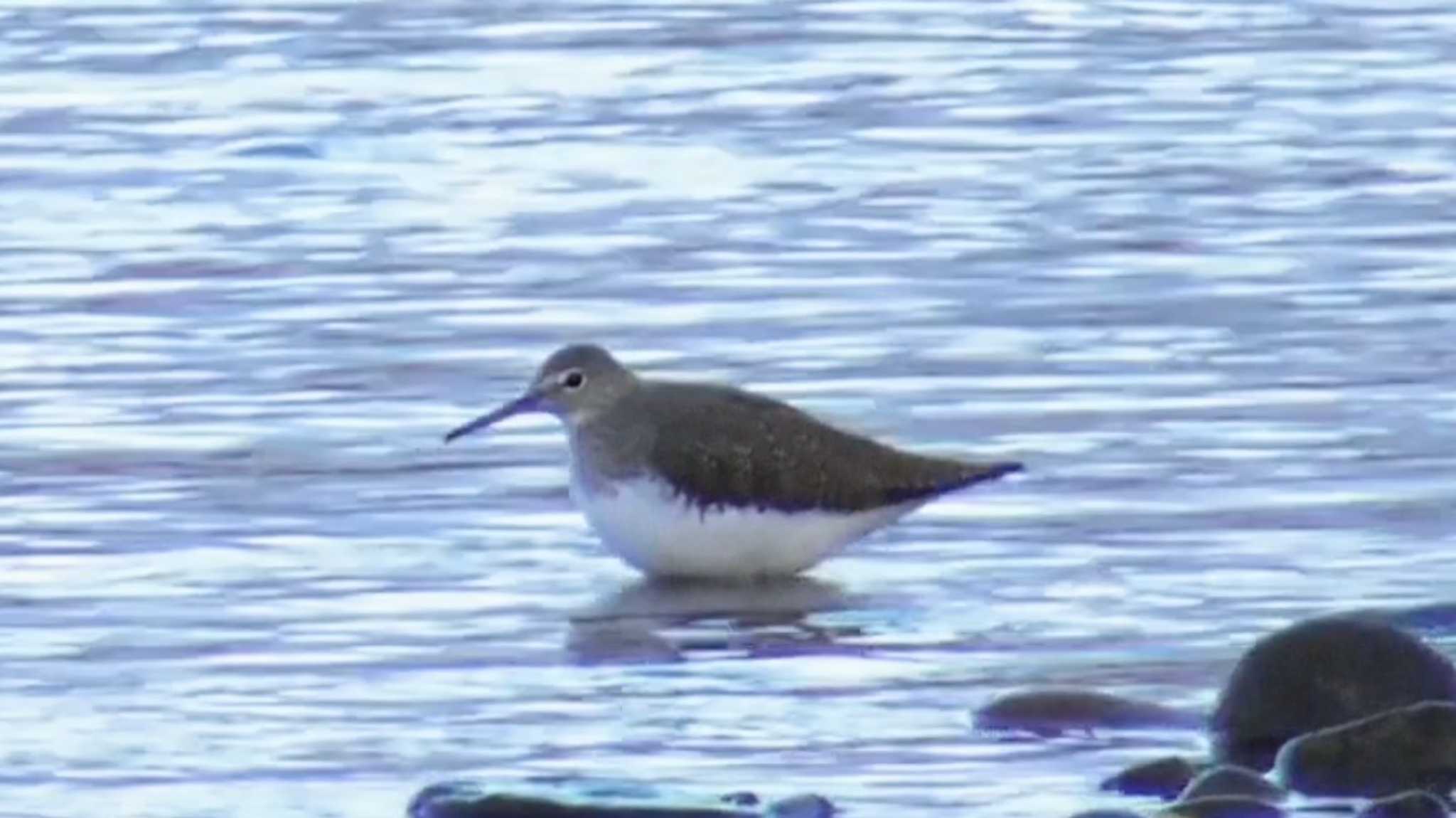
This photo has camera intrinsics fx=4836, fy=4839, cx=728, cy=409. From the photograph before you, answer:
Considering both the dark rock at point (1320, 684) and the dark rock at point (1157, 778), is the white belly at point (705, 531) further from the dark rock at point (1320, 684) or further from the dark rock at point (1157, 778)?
the dark rock at point (1157, 778)

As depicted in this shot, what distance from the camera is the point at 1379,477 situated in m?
13.7

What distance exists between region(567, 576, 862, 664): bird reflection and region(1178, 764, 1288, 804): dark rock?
208 centimetres

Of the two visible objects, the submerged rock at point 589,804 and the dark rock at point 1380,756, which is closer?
the submerged rock at point 589,804

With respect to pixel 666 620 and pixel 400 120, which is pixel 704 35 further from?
pixel 666 620

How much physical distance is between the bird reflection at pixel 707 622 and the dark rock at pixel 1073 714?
1.04 m

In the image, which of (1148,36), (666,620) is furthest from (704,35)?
(666,620)

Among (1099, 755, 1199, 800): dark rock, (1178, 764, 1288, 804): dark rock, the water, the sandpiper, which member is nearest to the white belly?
the sandpiper

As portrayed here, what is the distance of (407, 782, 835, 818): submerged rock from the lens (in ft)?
31.4

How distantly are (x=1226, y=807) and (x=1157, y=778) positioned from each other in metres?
0.40

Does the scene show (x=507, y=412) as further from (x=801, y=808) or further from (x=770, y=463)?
(x=801, y=808)

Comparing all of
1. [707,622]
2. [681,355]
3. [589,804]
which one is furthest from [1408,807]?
[681,355]

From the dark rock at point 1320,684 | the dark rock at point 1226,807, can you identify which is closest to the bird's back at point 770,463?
the dark rock at point 1320,684

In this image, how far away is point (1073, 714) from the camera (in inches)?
421

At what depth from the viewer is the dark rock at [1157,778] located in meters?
9.94
